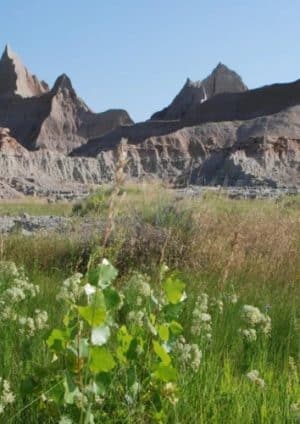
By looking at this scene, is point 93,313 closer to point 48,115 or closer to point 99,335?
point 99,335

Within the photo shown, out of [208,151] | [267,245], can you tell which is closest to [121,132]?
[208,151]

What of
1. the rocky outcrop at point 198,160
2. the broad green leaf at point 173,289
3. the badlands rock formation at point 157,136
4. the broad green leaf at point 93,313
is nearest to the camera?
the broad green leaf at point 93,313

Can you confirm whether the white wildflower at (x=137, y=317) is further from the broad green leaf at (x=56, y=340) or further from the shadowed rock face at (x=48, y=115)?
the shadowed rock face at (x=48, y=115)

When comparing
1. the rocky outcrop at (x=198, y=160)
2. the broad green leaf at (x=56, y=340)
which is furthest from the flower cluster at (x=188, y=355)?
the rocky outcrop at (x=198, y=160)

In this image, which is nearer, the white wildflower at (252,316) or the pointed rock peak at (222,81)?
the white wildflower at (252,316)

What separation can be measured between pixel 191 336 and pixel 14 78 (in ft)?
381

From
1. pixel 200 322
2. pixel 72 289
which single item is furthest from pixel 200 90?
pixel 72 289

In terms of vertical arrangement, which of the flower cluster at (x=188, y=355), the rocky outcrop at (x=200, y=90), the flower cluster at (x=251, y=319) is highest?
the rocky outcrop at (x=200, y=90)

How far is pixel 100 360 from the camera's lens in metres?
2.00

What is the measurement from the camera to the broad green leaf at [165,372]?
2.21 metres

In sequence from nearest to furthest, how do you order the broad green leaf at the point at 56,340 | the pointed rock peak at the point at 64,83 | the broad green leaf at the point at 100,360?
the broad green leaf at the point at 100,360, the broad green leaf at the point at 56,340, the pointed rock peak at the point at 64,83

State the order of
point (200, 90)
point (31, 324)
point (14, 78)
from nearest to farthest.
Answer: point (31, 324)
point (200, 90)
point (14, 78)

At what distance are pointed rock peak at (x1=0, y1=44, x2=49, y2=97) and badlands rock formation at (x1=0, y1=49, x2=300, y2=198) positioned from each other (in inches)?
6.4

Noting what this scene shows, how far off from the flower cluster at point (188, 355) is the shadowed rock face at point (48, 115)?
102m
